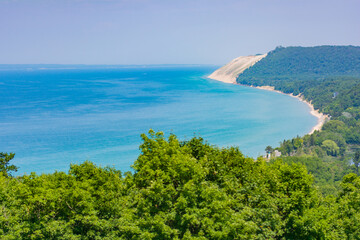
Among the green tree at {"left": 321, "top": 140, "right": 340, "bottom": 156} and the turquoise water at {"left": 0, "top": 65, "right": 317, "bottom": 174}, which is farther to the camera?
the green tree at {"left": 321, "top": 140, "right": 340, "bottom": 156}

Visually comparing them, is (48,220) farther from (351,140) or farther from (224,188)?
(351,140)

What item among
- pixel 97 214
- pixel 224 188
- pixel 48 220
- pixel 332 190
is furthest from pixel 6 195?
pixel 332 190

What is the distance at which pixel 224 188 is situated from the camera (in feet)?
64.0

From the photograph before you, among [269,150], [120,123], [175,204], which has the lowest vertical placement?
[269,150]

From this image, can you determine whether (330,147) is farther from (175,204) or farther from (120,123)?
(175,204)

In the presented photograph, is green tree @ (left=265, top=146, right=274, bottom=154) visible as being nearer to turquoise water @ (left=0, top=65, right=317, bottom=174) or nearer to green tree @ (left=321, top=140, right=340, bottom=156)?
turquoise water @ (left=0, top=65, right=317, bottom=174)

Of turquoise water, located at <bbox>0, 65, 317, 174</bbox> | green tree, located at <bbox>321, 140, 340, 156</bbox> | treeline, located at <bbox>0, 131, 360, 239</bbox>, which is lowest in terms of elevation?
green tree, located at <bbox>321, 140, 340, 156</bbox>

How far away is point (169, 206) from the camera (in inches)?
695

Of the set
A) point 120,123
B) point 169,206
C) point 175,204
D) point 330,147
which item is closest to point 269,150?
point 330,147

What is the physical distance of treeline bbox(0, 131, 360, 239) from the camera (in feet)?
55.1

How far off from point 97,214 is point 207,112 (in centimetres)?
11982

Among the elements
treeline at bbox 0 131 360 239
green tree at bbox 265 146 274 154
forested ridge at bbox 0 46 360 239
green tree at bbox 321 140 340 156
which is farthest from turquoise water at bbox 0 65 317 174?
treeline at bbox 0 131 360 239

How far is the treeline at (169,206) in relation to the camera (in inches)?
661

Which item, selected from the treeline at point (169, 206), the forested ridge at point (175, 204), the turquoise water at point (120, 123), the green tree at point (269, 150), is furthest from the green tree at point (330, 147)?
the treeline at point (169, 206)
